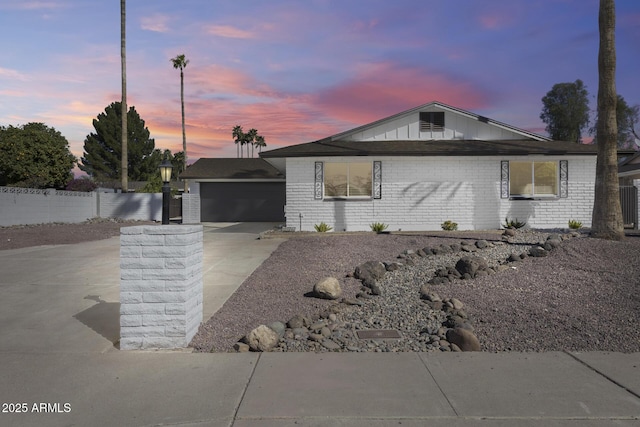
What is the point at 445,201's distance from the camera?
1642cm

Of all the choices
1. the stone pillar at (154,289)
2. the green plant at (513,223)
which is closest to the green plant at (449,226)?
the green plant at (513,223)

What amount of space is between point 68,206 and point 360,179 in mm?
17458

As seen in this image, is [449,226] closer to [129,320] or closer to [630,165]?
[129,320]

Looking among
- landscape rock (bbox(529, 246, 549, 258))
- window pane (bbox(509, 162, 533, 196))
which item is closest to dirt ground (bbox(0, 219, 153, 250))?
landscape rock (bbox(529, 246, 549, 258))

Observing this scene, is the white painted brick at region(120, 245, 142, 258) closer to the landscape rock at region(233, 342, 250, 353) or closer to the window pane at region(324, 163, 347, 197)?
the landscape rock at region(233, 342, 250, 353)

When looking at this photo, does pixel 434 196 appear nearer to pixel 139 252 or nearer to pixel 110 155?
pixel 139 252

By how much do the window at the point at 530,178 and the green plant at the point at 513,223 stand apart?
42.0 inches

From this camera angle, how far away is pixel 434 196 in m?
16.5

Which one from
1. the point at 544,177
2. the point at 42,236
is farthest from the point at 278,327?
the point at 42,236

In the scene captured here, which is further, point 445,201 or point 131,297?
point 445,201

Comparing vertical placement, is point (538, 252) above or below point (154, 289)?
below

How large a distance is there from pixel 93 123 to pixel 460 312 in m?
55.8

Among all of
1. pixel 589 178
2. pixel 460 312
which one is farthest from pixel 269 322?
pixel 589 178

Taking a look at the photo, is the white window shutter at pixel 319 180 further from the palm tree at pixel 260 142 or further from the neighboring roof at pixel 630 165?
the palm tree at pixel 260 142
